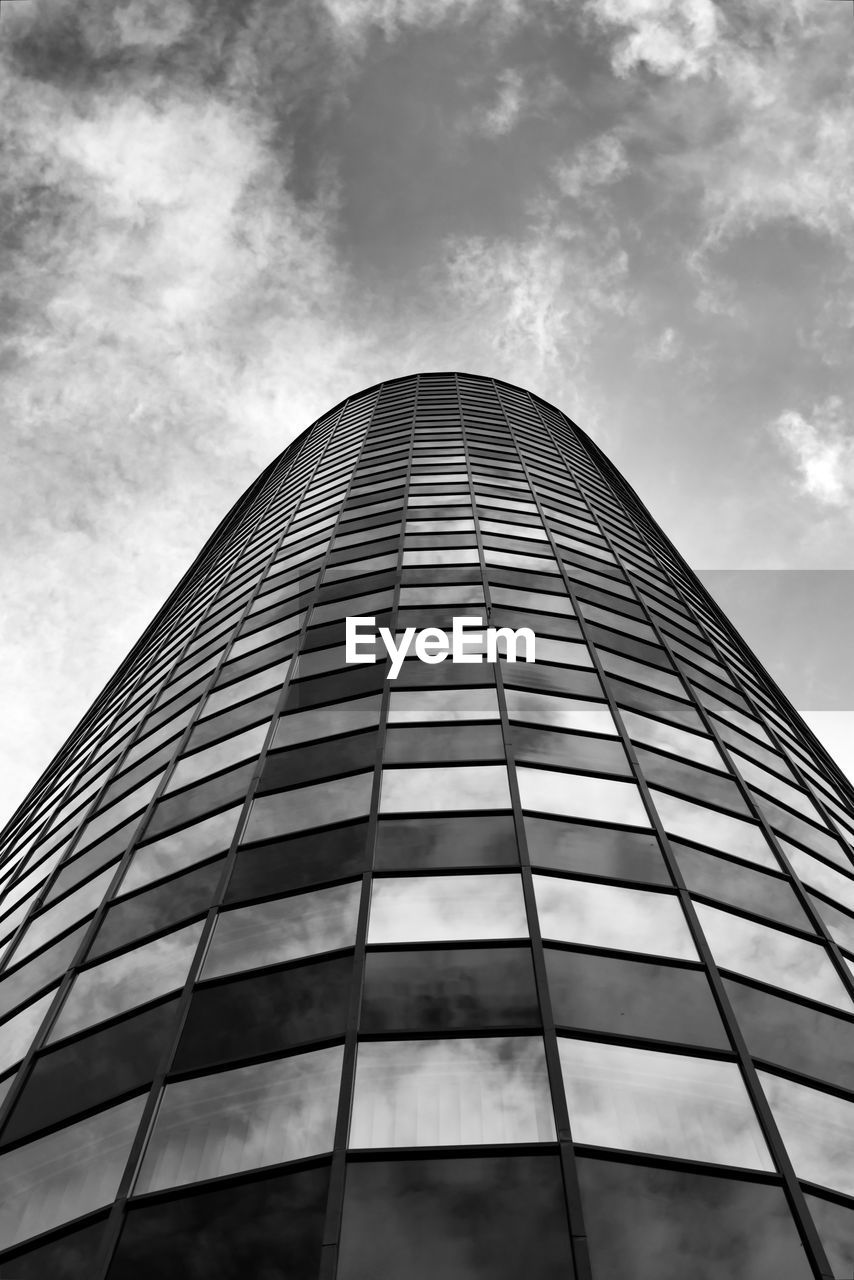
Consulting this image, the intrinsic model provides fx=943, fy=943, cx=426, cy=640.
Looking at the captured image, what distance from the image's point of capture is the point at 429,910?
13.9m

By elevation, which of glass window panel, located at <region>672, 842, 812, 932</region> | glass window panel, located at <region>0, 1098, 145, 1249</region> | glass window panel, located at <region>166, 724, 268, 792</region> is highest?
glass window panel, located at <region>166, 724, 268, 792</region>

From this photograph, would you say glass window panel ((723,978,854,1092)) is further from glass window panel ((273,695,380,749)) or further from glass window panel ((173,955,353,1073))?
glass window panel ((273,695,380,749))

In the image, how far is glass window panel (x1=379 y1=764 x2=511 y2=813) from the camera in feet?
54.0

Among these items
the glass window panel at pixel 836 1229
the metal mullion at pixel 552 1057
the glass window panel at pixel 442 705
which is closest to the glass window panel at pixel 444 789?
the metal mullion at pixel 552 1057

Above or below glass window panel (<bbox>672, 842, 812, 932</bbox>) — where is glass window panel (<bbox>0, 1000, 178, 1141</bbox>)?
below

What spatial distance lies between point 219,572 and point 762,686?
65.2 ft

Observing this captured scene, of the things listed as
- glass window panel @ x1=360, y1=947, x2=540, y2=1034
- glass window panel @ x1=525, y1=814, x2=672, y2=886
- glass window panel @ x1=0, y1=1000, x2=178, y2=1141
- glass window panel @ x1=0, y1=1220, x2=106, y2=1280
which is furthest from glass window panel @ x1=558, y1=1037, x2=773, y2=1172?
glass window panel @ x1=0, y1=1000, x2=178, y2=1141

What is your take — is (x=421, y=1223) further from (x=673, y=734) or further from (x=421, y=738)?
(x=673, y=734)

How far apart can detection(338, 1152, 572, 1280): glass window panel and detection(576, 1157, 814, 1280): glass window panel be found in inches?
15.9

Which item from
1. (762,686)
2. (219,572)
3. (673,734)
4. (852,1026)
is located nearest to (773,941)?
(852,1026)

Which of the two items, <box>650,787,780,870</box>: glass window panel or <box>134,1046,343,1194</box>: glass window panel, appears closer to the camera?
<box>134,1046,343,1194</box>: glass window panel

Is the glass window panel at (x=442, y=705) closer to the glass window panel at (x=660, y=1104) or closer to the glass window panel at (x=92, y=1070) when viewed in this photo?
the glass window panel at (x=92, y=1070)

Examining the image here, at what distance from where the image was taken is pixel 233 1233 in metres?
9.55

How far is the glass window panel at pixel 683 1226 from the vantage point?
906cm
